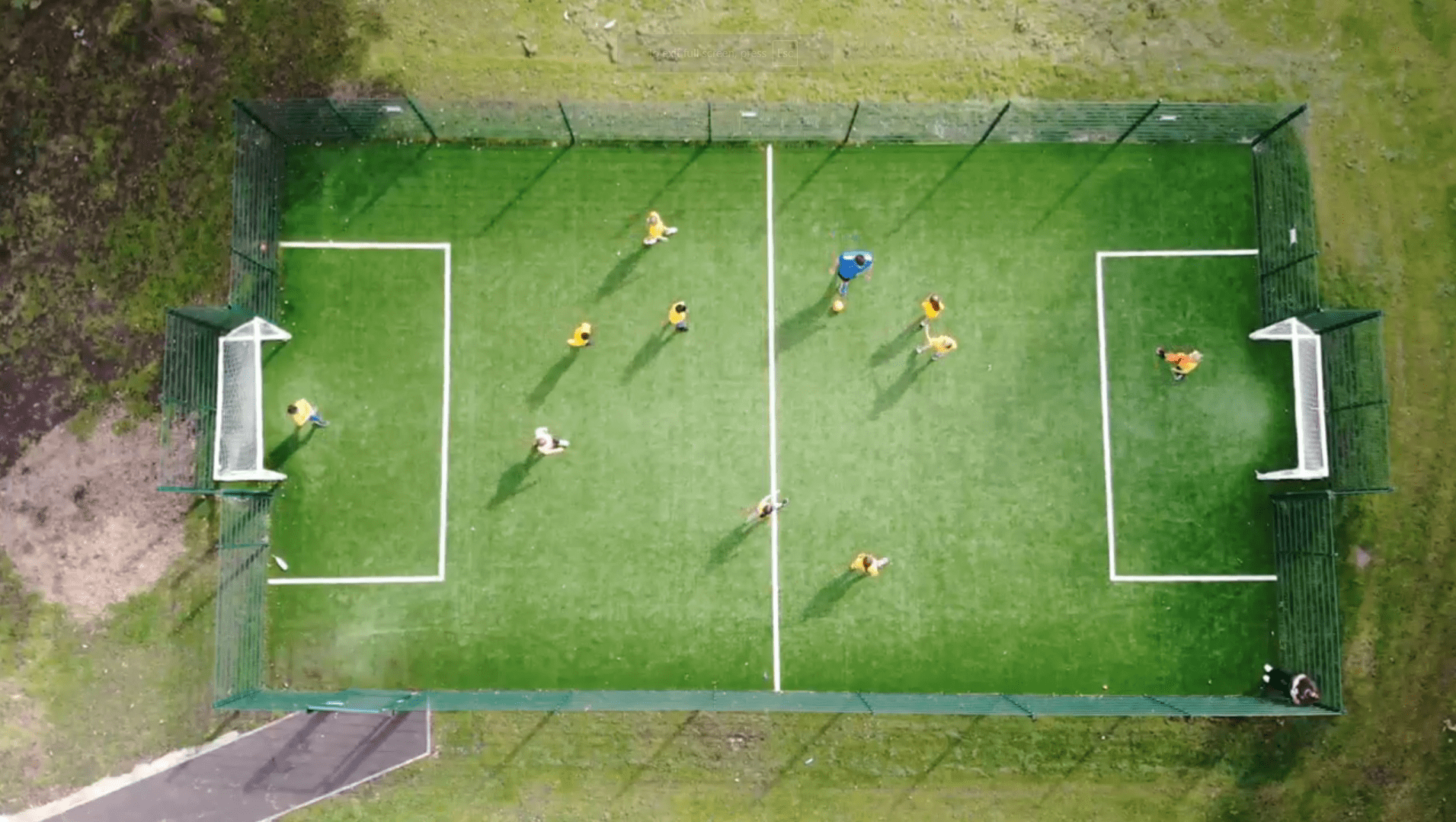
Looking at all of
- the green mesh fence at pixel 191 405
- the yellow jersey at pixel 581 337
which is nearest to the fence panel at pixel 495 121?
the yellow jersey at pixel 581 337

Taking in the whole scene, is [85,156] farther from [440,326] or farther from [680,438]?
[680,438]

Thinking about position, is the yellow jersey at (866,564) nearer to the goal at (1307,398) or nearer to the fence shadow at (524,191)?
the goal at (1307,398)

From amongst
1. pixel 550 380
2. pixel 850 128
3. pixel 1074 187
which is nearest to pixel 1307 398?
pixel 1074 187

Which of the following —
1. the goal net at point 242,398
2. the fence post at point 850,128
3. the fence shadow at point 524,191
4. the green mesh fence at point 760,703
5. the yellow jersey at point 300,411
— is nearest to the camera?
the green mesh fence at point 760,703

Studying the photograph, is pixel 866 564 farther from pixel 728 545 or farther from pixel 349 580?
pixel 349 580

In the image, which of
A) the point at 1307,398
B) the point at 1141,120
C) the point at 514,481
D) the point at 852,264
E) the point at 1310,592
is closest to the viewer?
the point at 852,264

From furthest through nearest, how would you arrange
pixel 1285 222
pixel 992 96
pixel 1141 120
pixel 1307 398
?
1. pixel 992 96
2. pixel 1285 222
3. pixel 1141 120
4. pixel 1307 398

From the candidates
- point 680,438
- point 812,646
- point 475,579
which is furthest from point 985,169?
→ point 475,579
